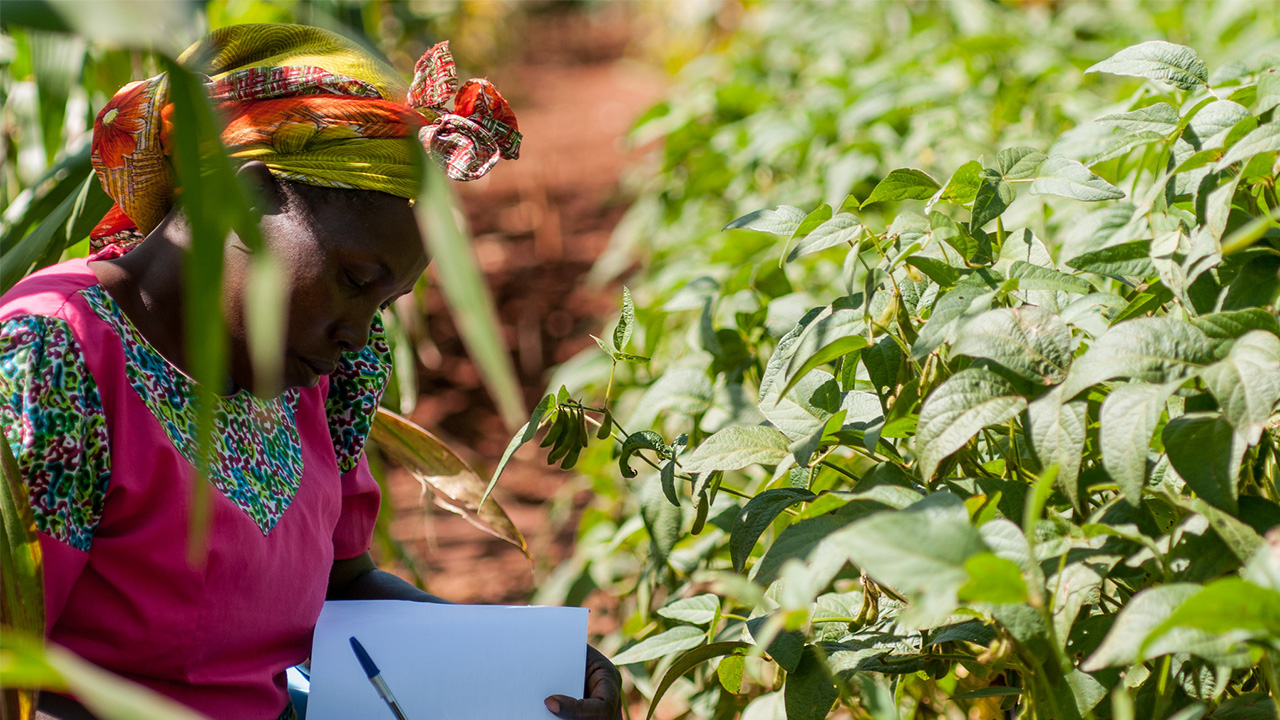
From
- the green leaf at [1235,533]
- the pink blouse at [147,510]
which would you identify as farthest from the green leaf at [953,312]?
the pink blouse at [147,510]

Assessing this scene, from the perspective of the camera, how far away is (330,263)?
905mm

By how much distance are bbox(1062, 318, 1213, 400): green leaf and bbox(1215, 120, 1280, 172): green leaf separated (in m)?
0.18

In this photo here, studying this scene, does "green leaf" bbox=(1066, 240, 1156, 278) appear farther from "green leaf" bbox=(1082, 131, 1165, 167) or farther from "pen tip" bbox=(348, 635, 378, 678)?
"pen tip" bbox=(348, 635, 378, 678)

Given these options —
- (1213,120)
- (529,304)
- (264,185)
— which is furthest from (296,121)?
(529,304)

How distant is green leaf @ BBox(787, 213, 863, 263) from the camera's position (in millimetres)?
872

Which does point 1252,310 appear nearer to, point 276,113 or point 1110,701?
point 1110,701

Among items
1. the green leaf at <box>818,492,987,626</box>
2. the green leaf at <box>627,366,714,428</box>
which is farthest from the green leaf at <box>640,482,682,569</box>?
the green leaf at <box>818,492,987,626</box>

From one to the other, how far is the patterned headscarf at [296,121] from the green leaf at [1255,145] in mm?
582

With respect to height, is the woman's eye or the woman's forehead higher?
the woman's forehead

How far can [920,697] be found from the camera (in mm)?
953

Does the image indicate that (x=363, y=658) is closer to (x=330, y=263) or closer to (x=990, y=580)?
(x=330, y=263)

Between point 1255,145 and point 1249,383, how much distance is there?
25cm

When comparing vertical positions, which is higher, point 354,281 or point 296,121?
point 296,121

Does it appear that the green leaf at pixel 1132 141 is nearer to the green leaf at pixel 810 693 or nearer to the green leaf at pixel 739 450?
the green leaf at pixel 739 450
